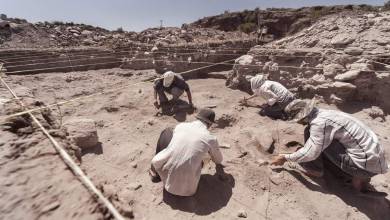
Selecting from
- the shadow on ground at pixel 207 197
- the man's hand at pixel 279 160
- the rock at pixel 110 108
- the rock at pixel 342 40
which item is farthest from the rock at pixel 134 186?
the rock at pixel 342 40

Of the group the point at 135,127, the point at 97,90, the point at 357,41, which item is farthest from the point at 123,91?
the point at 357,41

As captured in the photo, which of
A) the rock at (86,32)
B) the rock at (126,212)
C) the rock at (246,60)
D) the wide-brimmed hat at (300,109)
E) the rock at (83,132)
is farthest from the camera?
the rock at (86,32)

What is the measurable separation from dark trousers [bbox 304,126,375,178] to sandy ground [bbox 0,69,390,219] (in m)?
0.27

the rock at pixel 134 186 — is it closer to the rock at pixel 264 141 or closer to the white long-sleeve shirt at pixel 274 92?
the rock at pixel 264 141

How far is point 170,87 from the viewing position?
596 cm

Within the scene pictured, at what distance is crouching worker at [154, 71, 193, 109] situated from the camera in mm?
5801

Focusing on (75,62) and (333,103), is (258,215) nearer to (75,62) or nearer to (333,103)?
(333,103)

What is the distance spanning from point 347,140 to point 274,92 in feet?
7.32

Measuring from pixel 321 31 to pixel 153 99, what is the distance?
4429 mm

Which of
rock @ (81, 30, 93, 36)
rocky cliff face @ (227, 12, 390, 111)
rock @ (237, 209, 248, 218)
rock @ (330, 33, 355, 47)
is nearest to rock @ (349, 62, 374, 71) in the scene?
rocky cliff face @ (227, 12, 390, 111)

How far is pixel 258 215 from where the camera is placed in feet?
10.1

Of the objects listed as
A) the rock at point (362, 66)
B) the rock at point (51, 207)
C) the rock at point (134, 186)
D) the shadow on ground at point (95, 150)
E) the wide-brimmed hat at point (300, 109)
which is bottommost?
the rock at point (134, 186)

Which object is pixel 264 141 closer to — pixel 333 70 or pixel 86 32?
pixel 333 70

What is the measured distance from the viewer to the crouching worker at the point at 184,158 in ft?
10.4
